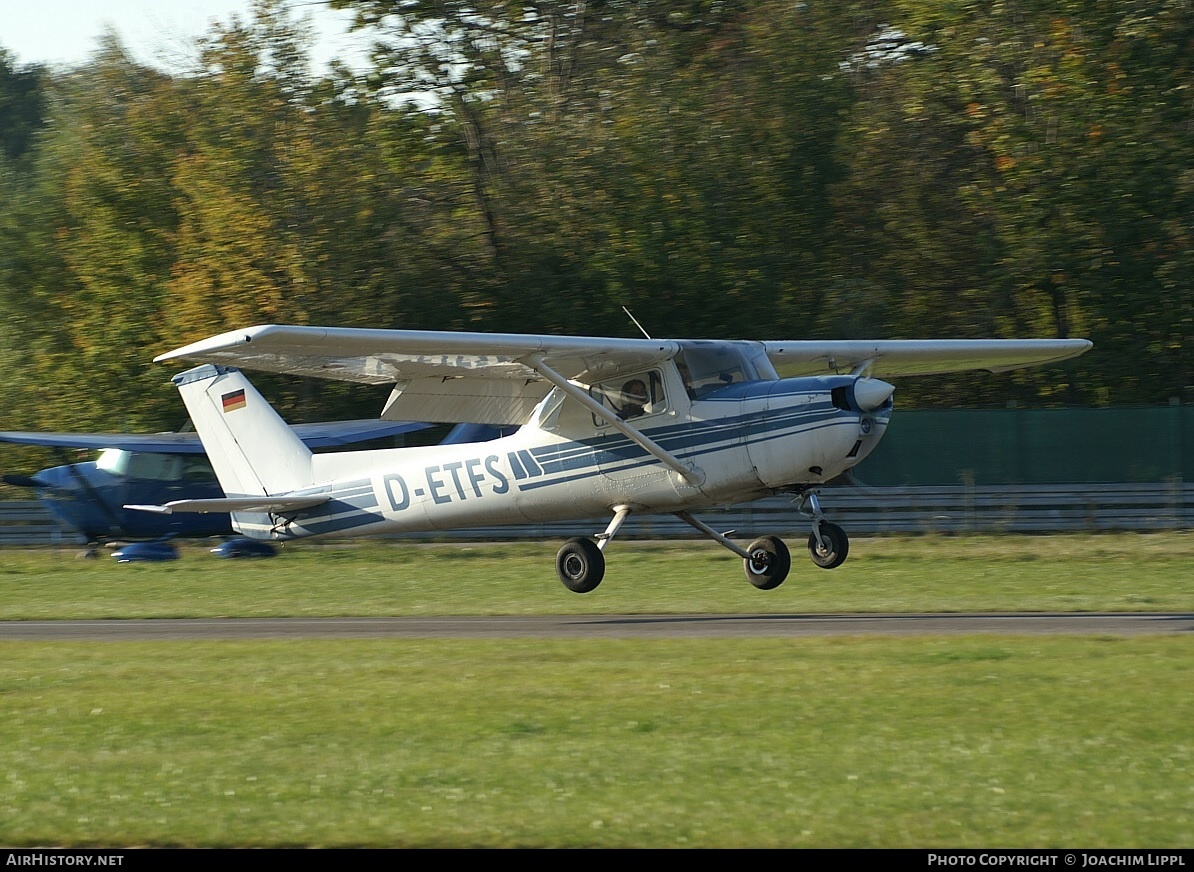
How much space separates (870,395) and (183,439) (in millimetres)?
14096

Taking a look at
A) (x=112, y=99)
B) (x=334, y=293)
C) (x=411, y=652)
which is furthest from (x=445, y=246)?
(x=411, y=652)

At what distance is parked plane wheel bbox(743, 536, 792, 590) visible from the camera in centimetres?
1579

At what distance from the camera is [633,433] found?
49.8ft

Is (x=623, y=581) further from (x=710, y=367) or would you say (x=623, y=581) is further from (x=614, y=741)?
(x=614, y=741)

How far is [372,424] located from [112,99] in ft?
46.1

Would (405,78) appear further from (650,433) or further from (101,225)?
(650,433)

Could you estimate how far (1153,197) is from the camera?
94.3 ft

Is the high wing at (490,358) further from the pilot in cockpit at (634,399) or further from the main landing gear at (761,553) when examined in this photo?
the main landing gear at (761,553)

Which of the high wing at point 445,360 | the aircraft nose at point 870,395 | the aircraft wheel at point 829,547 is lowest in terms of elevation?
the aircraft wheel at point 829,547

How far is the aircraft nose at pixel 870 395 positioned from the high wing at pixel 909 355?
1.69 m

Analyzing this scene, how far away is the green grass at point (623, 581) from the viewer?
1645 centimetres

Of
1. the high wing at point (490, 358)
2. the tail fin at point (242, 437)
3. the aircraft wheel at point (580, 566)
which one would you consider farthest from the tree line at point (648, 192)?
the aircraft wheel at point (580, 566)

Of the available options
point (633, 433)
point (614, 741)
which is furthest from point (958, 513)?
point (614, 741)

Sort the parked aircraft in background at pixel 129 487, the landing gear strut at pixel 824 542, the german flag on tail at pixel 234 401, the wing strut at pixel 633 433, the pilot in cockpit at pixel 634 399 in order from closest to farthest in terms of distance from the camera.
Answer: the wing strut at pixel 633 433, the landing gear strut at pixel 824 542, the pilot in cockpit at pixel 634 399, the german flag on tail at pixel 234 401, the parked aircraft in background at pixel 129 487
